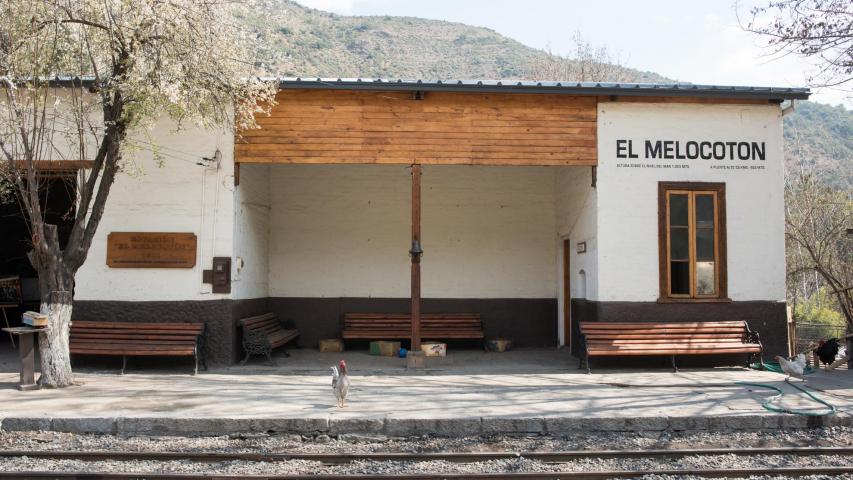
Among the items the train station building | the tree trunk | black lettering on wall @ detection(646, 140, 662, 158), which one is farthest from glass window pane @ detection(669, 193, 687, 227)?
the tree trunk

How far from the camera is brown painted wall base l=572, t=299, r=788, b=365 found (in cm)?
1152

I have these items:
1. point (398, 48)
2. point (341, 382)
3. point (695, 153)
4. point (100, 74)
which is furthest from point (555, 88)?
point (398, 48)

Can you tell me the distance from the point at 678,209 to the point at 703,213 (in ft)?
1.47

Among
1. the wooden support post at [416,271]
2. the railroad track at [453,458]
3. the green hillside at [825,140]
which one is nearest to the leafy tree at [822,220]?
the green hillside at [825,140]

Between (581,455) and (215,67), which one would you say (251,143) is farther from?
(581,455)

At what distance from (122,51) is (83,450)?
17.6 ft

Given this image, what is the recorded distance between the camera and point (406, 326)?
14.2 metres

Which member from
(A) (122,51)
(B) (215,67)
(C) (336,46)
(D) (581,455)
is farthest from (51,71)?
(C) (336,46)

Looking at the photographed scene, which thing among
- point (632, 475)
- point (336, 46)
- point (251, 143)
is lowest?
point (632, 475)

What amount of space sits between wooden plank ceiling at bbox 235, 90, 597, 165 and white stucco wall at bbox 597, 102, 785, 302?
0.62 meters

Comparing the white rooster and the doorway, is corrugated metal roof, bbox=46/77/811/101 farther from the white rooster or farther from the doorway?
the white rooster

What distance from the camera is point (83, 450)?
6.85 metres

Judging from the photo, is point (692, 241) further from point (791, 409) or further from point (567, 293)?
point (791, 409)

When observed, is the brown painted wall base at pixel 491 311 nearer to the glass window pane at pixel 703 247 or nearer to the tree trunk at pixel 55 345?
the glass window pane at pixel 703 247
